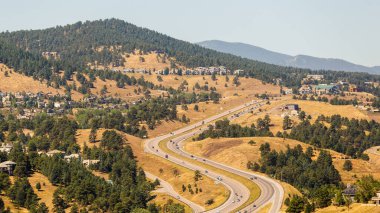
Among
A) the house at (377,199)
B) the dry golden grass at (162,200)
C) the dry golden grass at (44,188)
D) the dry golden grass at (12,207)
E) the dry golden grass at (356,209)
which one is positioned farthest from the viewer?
the dry golden grass at (162,200)

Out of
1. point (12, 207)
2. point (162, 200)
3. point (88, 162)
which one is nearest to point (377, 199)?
point (162, 200)

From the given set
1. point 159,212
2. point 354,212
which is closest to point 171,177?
point 159,212

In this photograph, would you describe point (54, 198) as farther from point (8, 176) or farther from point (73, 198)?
point (8, 176)

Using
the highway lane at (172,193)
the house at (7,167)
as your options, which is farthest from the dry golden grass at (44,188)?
the highway lane at (172,193)

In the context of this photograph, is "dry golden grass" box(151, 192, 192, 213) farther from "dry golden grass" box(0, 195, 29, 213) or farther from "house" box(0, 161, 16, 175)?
"dry golden grass" box(0, 195, 29, 213)

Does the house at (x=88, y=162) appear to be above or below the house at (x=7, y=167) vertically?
below

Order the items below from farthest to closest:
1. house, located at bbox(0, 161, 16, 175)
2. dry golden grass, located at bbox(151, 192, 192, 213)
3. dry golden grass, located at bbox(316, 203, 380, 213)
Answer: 1. dry golden grass, located at bbox(151, 192, 192, 213)
2. house, located at bbox(0, 161, 16, 175)
3. dry golden grass, located at bbox(316, 203, 380, 213)

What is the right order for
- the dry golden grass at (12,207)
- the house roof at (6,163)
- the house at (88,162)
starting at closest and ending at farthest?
the dry golden grass at (12,207), the house roof at (6,163), the house at (88,162)

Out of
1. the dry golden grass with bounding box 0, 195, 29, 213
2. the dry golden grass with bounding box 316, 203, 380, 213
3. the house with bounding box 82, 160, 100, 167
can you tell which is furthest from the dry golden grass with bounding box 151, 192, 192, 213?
the dry golden grass with bounding box 316, 203, 380, 213

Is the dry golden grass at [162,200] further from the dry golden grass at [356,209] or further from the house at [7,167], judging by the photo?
the dry golden grass at [356,209]
